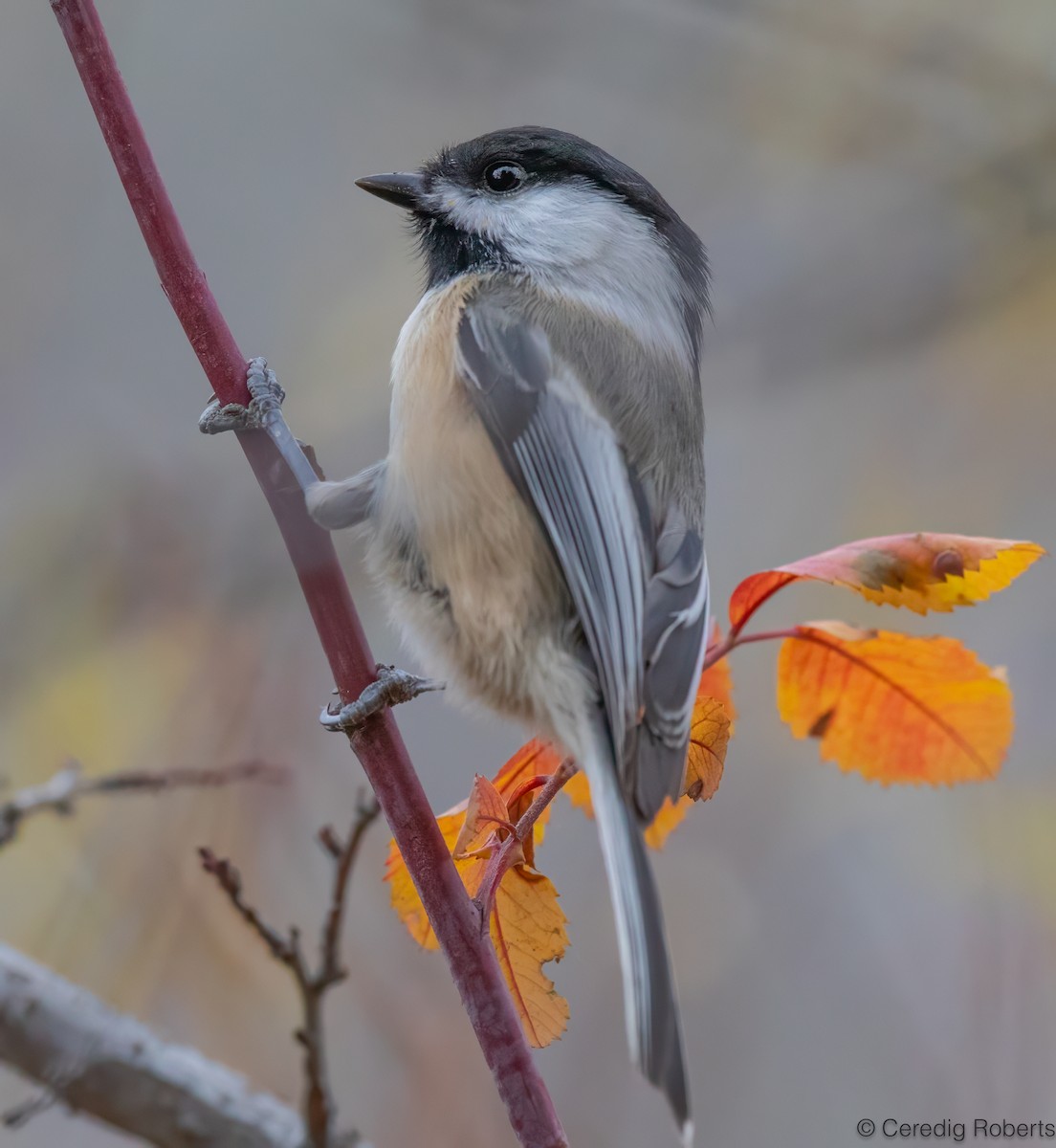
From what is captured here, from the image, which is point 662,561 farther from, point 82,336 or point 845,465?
point 82,336

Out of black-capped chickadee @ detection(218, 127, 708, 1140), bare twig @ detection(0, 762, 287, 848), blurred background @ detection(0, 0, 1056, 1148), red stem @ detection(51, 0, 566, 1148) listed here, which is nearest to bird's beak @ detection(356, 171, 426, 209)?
black-capped chickadee @ detection(218, 127, 708, 1140)

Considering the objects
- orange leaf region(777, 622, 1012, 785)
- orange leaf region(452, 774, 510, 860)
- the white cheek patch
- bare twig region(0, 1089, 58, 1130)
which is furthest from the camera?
the white cheek patch

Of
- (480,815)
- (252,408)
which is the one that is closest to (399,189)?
(252,408)

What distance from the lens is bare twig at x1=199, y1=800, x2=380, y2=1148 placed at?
2.36ft

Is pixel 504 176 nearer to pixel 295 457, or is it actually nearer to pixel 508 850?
pixel 295 457

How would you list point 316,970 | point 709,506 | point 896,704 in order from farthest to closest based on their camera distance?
point 709,506 < point 896,704 < point 316,970

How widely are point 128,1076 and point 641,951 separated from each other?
1.60 ft

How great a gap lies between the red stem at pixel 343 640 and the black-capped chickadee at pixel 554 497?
169 millimetres

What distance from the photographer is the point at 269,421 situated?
4.01 feet

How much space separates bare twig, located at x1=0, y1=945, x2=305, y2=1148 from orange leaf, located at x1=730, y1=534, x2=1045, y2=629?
0.63m

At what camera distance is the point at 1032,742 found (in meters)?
2.29

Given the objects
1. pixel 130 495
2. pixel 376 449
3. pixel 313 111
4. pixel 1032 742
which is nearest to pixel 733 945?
pixel 1032 742

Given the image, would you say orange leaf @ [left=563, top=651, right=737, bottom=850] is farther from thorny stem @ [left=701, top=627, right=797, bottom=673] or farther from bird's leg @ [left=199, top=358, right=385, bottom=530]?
bird's leg @ [left=199, top=358, right=385, bottom=530]

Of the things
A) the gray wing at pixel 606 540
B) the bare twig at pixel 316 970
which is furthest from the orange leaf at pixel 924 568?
the bare twig at pixel 316 970
